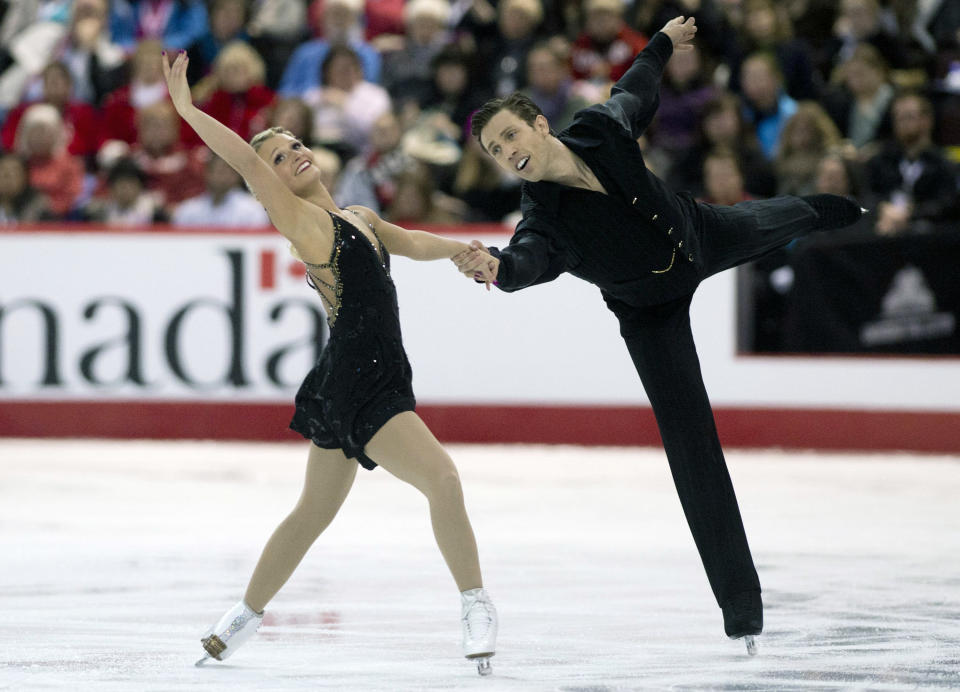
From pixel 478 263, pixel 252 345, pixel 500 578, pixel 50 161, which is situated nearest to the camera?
pixel 478 263

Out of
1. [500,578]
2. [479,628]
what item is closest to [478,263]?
[479,628]

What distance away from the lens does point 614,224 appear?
158 inches

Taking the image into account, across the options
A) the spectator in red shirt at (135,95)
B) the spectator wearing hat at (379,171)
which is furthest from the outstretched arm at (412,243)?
the spectator in red shirt at (135,95)

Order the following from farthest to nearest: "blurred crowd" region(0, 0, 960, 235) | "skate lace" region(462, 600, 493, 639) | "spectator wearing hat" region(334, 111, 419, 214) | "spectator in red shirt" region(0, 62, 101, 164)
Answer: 1. "spectator in red shirt" region(0, 62, 101, 164)
2. "spectator wearing hat" region(334, 111, 419, 214)
3. "blurred crowd" region(0, 0, 960, 235)
4. "skate lace" region(462, 600, 493, 639)

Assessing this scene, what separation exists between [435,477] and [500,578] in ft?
4.74

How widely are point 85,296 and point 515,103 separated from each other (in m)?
5.69

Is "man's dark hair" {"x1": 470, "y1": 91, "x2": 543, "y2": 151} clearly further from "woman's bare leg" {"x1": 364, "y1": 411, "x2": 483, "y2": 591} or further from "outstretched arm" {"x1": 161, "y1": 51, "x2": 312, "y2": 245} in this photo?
"woman's bare leg" {"x1": 364, "y1": 411, "x2": 483, "y2": 591}

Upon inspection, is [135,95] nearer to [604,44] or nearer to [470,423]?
[604,44]

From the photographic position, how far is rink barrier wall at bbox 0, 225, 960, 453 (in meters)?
8.95

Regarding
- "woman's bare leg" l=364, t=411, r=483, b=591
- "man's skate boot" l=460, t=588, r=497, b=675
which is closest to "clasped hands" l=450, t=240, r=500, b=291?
"woman's bare leg" l=364, t=411, r=483, b=591

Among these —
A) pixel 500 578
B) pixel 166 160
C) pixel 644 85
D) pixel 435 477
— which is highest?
pixel 166 160

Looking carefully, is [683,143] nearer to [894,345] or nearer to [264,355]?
[894,345]

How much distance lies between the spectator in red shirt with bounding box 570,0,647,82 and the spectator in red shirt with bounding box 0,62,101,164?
3.40 m

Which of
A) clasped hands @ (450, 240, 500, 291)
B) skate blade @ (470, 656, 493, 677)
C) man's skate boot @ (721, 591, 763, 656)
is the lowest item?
skate blade @ (470, 656, 493, 677)
